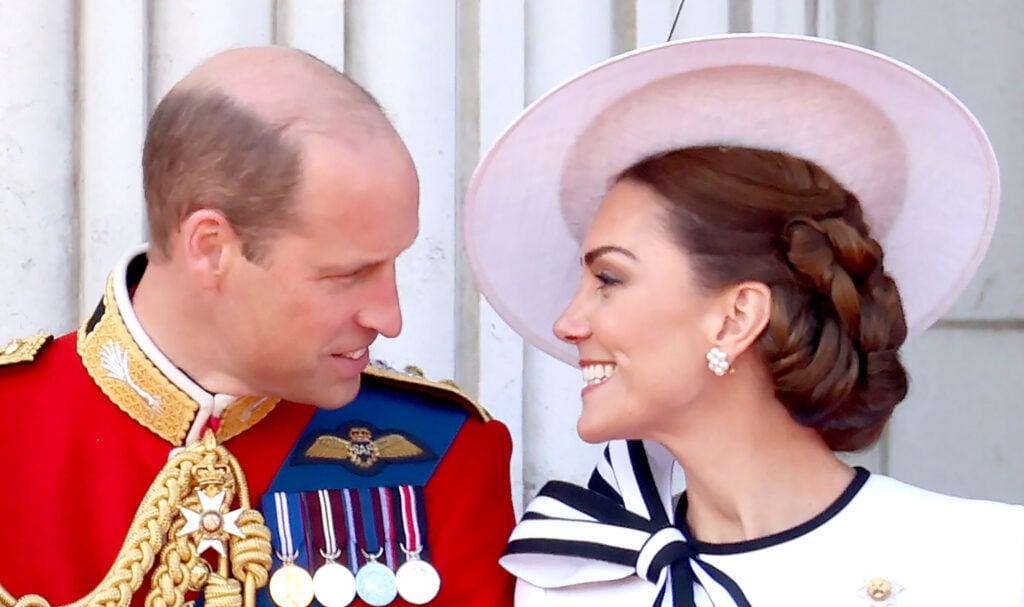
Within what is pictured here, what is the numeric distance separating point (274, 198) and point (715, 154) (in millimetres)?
536

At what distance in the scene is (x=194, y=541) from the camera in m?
1.98

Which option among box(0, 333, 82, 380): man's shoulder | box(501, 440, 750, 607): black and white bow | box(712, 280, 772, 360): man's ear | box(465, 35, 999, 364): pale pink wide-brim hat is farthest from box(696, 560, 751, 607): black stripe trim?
box(0, 333, 82, 380): man's shoulder

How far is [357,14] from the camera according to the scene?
3.02 meters

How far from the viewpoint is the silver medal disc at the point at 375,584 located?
2.03 meters

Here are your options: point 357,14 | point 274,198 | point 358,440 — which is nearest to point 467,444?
point 358,440

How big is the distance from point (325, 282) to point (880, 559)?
720 mm

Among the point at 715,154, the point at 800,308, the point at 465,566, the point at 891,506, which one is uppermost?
the point at 715,154

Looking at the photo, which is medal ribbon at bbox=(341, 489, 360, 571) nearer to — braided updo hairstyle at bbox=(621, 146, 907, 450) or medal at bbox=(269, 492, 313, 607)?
medal at bbox=(269, 492, 313, 607)

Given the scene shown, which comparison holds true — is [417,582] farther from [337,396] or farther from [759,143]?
[759,143]

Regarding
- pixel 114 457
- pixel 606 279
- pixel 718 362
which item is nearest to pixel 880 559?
pixel 718 362

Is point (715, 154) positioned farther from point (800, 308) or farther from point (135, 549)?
point (135, 549)

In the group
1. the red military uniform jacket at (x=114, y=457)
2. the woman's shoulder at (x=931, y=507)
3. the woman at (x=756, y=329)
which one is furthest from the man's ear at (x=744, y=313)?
the red military uniform jacket at (x=114, y=457)

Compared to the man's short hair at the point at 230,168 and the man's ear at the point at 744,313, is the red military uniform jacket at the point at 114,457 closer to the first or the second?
the man's short hair at the point at 230,168

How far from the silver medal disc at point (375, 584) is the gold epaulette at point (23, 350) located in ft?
1.59
